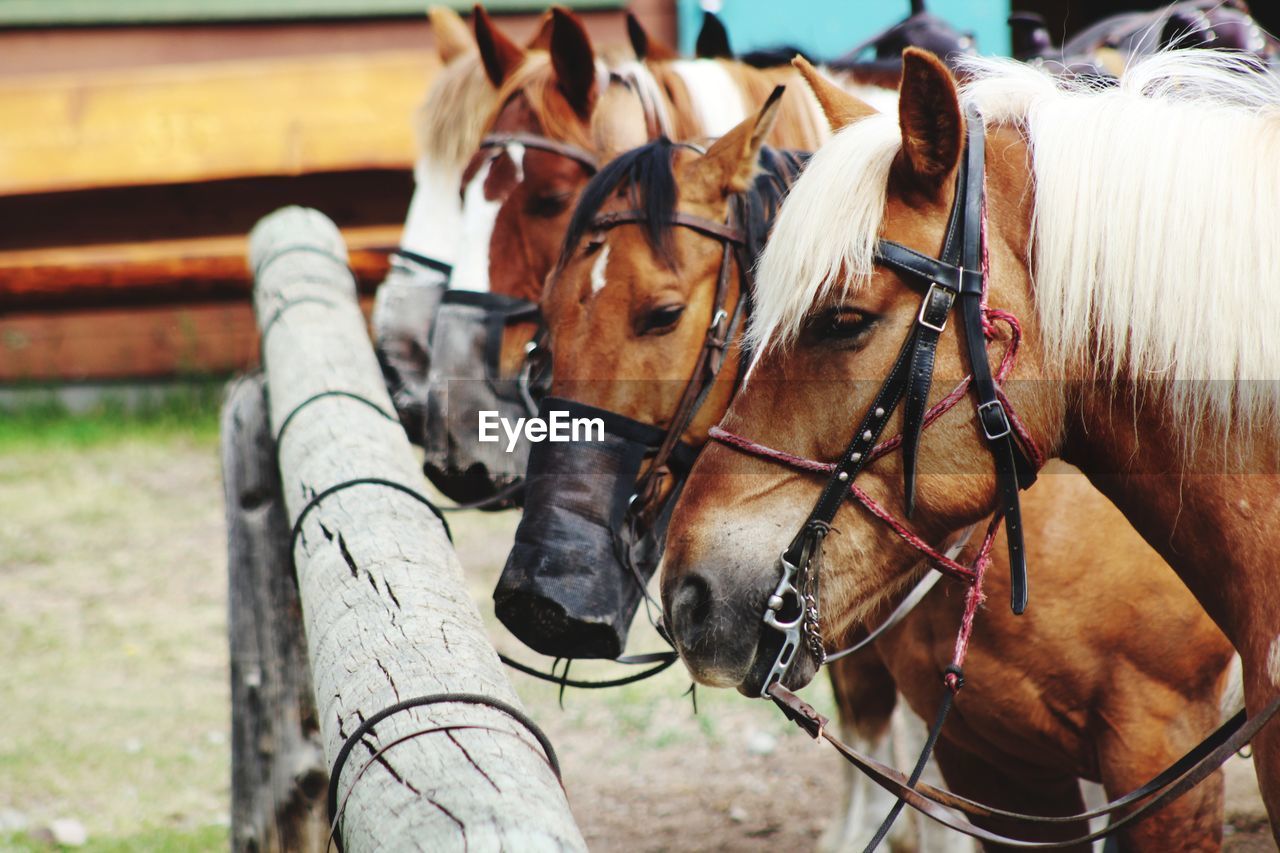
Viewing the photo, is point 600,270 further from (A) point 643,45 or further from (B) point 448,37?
(B) point 448,37

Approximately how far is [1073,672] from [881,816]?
4.15ft

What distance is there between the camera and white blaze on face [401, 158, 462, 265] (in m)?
3.64

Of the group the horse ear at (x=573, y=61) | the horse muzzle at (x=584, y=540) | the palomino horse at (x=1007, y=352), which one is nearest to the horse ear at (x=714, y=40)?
the horse ear at (x=573, y=61)

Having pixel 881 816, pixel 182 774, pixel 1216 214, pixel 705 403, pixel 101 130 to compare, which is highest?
pixel 1216 214

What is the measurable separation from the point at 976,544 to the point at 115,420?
663 centimetres

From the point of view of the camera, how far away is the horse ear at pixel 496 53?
3.55 metres

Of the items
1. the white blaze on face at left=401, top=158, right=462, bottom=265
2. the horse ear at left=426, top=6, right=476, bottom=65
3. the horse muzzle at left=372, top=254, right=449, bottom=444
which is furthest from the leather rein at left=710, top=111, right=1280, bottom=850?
the horse ear at left=426, top=6, right=476, bottom=65

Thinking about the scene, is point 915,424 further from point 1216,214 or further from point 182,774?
point 182,774

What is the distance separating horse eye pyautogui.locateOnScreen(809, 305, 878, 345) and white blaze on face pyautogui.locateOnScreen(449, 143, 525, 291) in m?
1.61

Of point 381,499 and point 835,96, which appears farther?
point 381,499

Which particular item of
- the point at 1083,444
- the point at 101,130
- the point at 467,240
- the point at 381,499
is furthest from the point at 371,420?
the point at 101,130

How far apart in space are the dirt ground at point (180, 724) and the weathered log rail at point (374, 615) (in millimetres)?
1367

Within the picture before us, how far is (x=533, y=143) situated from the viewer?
10.6ft

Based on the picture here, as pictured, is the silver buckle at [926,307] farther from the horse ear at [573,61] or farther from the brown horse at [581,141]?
the horse ear at [573,61]
